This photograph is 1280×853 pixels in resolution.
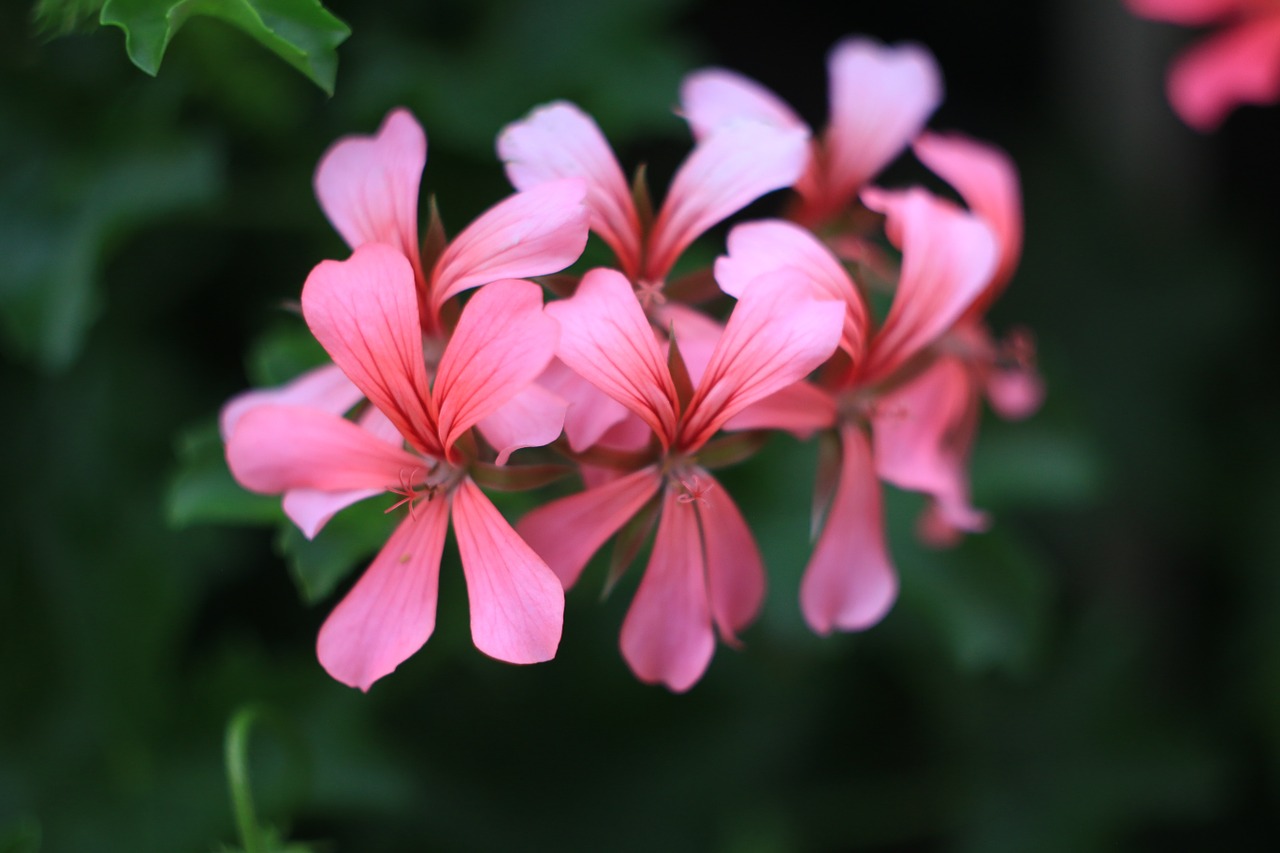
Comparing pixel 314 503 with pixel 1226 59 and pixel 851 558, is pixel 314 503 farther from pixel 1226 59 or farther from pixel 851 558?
pixel 1226 59

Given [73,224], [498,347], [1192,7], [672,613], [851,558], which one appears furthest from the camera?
[1192,7]

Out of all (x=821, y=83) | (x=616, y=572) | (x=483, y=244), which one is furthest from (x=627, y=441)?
(x=821, y=83)

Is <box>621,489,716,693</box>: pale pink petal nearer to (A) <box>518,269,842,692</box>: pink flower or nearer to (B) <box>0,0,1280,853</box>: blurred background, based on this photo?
(A) <box>518,269,842,692</box>: pink flower

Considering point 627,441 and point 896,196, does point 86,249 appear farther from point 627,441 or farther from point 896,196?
point 896,196

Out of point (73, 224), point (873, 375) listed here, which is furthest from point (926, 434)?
point (73, 224)

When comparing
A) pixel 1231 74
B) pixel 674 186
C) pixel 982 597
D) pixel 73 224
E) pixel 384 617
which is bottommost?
pixel 982 597

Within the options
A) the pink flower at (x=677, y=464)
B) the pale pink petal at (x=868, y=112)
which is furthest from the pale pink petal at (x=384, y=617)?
the pale pink petal at (x=868, y=112)
